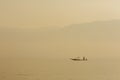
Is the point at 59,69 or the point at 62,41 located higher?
the point at 62,41

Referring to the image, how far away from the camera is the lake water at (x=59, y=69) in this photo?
1.56 metres

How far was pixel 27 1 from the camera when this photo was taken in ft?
5.29

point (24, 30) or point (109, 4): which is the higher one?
point (109, 4)

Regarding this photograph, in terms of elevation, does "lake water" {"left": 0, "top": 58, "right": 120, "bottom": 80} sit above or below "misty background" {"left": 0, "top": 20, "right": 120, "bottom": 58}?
below

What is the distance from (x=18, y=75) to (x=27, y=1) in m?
0.52

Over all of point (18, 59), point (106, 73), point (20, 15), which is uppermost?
point (20, 15)

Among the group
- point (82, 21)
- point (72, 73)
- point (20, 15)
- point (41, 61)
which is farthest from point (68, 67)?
point (20, 15)

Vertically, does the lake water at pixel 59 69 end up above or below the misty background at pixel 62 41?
below

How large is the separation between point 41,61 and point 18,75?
0.18 metres

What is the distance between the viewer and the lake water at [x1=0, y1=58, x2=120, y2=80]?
1563mm

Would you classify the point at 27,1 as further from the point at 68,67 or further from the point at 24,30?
the point at 68,67

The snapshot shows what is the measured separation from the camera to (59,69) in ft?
5.16

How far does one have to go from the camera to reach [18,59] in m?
1.58

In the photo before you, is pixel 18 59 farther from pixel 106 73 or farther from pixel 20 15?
pixel 106 73
